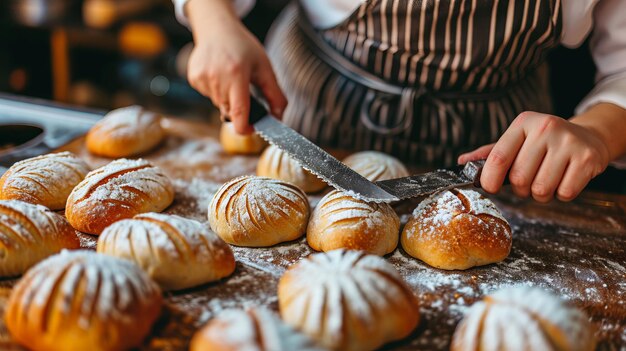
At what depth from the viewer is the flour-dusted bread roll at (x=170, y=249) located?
1396 mm

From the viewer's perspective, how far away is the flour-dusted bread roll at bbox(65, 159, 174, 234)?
1.68 meters

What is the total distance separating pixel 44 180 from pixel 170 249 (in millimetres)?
631

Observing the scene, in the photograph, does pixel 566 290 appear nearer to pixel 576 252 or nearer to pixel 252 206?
pixel 576 252

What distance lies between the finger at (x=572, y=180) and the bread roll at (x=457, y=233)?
0.18 metres

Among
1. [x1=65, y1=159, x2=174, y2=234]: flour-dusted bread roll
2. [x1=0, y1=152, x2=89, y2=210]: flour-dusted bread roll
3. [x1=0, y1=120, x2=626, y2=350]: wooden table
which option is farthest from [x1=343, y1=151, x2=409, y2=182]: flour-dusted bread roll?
[x1=0, y1=152, x2=89, y2=210]: flour-dusted bread roll

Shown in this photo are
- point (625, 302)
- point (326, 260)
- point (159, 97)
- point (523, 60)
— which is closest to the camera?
point (326, 260)

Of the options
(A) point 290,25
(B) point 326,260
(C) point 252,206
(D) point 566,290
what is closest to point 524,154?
(D) point 566,290

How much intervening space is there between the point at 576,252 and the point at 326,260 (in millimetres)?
881

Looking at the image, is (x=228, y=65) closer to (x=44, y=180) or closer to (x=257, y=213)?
(x=257, y=213)

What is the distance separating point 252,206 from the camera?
1.70 m

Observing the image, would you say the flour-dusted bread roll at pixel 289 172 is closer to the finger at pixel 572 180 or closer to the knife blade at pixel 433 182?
Result: the knife blade at pixel 433 182

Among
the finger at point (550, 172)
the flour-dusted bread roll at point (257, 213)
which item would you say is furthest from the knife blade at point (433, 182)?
the flour-dusted bread roll at point (257, 213)

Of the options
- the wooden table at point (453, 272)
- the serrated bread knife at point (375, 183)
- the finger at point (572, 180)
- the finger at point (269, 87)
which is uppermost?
the finger at point (269, 87)

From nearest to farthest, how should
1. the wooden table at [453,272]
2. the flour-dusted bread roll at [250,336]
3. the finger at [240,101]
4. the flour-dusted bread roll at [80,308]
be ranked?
the flour-dusted bread roll at [250,336] < the flour-dusted bread roll at [80,308] < the wooden table at [453,272] < the finger at [240,101]
